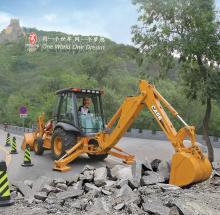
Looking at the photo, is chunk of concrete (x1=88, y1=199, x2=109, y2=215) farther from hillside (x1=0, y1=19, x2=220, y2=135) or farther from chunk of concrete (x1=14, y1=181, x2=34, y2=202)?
hillside (x1=0, y1=19, x2=220, y2=135)

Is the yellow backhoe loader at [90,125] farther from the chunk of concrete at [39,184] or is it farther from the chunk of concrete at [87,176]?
the chunk of concrete at [39,184]

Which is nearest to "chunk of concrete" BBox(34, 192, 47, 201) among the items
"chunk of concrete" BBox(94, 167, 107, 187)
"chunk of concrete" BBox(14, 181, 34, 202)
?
"chunk of concrete" BBox(14, 181, 34, 202)

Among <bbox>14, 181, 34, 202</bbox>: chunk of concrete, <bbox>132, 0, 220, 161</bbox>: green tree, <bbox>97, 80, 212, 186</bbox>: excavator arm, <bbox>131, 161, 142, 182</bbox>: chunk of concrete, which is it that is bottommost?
<bbox>14, 181, 34, 202</bbox>: chunk of concrete

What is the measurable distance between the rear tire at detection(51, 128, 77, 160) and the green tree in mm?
4860

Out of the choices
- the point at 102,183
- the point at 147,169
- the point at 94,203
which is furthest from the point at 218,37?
the point at 94,203

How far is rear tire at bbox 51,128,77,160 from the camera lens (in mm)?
14320

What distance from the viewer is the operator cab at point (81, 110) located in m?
14.6

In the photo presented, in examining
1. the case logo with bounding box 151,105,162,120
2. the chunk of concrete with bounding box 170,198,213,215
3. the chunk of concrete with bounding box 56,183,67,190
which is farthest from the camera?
the case logo with bounding box 151,105,162,120

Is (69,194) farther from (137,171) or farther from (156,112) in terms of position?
(156,112)

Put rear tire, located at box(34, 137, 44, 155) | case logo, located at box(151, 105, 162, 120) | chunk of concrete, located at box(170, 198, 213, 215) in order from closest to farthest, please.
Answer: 1. chunk of concrete, located at box(170, 198, 213, 215)
2. case logo, located at box(151, 105, 162, 120)
3. rear tire, located at box(34, 137, 44, 155)

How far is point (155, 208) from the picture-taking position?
6.82m

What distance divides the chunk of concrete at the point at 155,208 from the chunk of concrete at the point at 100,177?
7.79ft

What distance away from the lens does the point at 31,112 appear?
59.4m

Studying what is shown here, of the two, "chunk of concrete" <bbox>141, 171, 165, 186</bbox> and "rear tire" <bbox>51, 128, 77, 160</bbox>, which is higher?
"rear tire" <bbox>51, 128, 77, 160</bbox>
